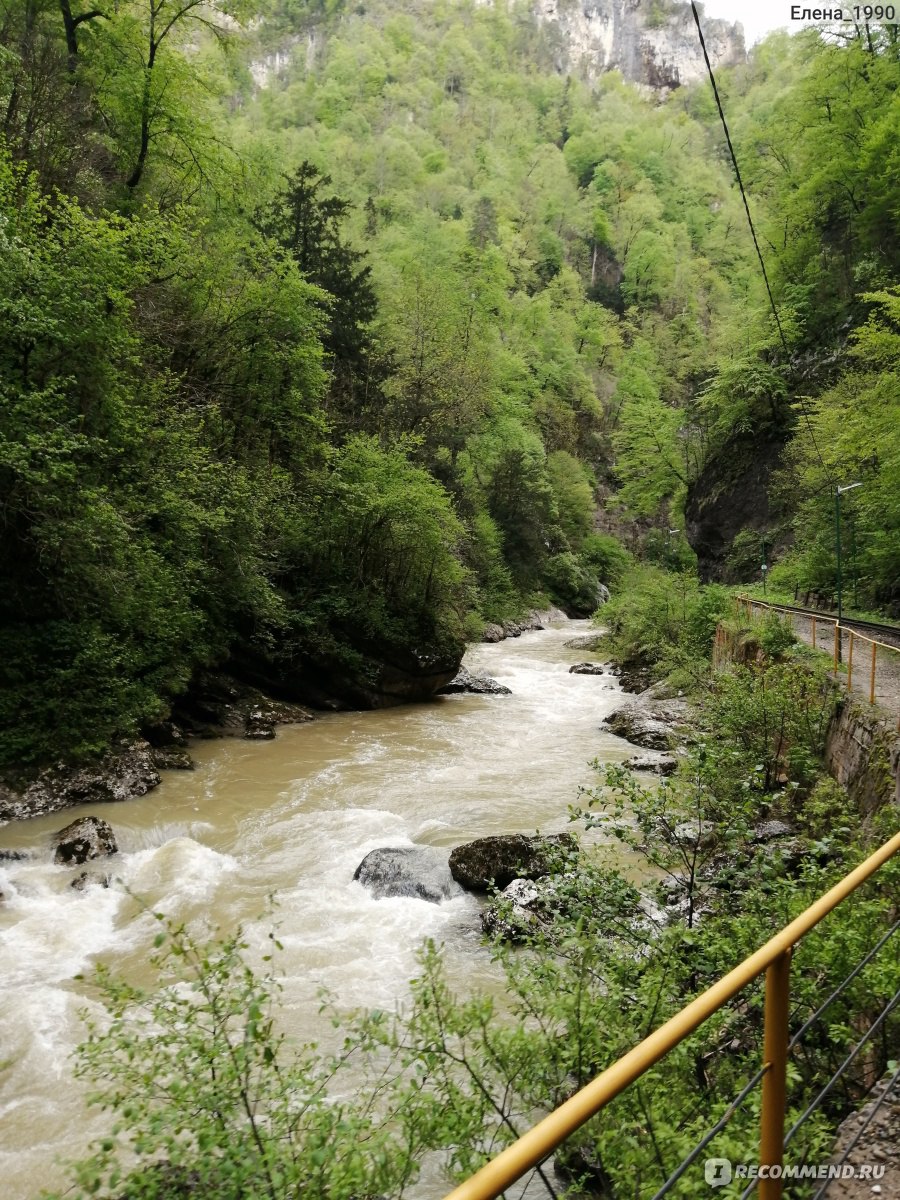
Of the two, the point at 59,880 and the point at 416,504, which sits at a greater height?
the point at 416,504

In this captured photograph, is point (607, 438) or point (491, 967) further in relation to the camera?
point (607, 438)

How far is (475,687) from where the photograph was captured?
23828mm

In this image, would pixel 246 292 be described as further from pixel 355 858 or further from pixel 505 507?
pixel 505 507

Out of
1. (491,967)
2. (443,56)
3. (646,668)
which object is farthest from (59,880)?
(443,56)

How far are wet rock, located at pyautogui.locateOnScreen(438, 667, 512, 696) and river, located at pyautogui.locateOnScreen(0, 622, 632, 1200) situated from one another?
4.31 m

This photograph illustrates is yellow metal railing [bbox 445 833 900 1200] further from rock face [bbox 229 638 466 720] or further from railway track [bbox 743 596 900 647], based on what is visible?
rock face [bbox 229 638 466 720]

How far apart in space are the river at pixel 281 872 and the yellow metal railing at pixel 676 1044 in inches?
103

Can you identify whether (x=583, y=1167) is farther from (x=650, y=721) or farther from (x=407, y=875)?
(x=650, y=721)

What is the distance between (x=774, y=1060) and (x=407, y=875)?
7925 mm

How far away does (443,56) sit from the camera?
100000 millimetres

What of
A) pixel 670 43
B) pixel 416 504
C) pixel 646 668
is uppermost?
pixel 670 43

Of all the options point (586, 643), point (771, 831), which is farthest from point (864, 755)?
point (586, 643)

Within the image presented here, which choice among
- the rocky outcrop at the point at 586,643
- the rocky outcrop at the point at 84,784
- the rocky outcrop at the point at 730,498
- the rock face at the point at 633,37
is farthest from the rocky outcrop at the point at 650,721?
the rock face at the point at 633,37

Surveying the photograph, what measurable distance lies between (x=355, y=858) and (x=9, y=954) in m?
4.23
